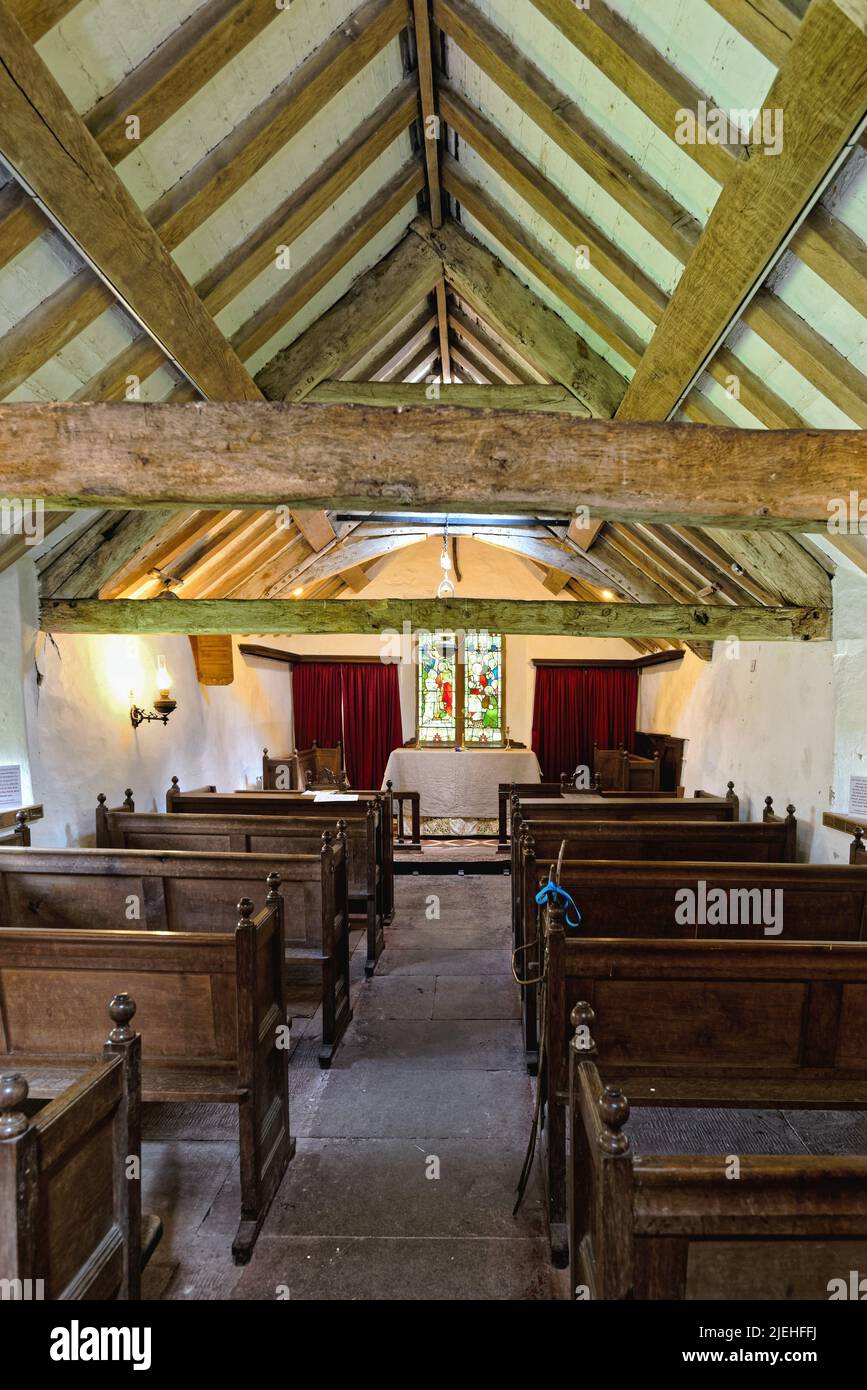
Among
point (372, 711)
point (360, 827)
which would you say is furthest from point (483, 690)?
point (360, 827)

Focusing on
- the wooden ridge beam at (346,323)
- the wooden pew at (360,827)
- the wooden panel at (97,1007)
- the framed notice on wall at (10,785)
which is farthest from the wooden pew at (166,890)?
the wooden ridge beam at (346,323)

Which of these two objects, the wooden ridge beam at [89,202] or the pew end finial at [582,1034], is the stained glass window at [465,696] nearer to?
the wooden ridge beam at [89,202]

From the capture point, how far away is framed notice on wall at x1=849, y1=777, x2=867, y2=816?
3.97 m

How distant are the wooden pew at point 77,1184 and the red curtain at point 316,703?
28.5ft

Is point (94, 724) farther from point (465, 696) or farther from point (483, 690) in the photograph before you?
point (483, 690)

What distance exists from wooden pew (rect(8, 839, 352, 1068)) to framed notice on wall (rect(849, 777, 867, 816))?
312 cm

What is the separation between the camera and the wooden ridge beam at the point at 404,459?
7.41ft

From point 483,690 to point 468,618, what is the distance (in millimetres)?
5917

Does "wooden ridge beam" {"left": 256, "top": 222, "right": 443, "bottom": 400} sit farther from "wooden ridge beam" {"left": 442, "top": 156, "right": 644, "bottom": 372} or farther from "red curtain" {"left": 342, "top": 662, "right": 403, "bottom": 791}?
"red curtain" {"left": 342, "top": 662, "right": 403, "bottom": 791}

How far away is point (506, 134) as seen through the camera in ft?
10.0

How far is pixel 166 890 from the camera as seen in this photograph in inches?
132

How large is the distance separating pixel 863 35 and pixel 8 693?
4620 millimetres
